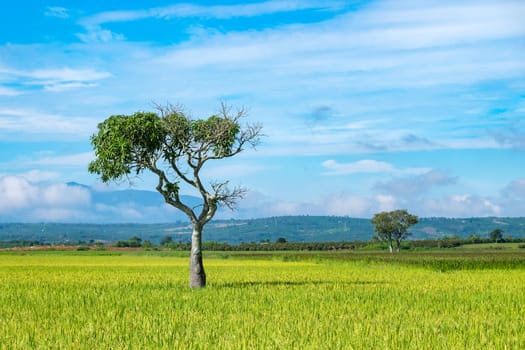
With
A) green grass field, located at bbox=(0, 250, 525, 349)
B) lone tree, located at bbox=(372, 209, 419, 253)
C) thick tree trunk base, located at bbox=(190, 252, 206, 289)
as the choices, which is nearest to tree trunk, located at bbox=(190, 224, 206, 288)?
thick tree trunk base, located at bbox=(190, 252, 206, 289)

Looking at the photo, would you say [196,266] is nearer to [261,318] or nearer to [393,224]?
[261,318]

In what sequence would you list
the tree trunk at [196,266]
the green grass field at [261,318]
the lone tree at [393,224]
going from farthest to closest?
the lone tree at [393,224] < the tree trunk at [196,266] < the green grass field at [261,318]

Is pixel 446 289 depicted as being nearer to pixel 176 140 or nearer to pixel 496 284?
pixel 496 284

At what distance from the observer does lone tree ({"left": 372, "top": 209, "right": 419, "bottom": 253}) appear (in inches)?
5463

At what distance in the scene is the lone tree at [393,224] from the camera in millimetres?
138762

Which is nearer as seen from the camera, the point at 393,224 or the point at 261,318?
the point at 261,318

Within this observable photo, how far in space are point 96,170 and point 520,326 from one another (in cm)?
1878

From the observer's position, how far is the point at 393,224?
13862 cm

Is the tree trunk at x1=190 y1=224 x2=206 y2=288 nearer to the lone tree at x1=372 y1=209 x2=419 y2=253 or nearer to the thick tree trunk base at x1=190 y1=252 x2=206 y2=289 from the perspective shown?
the thick tree trunk base at x1=190 y1=252 x2=206 y2=289

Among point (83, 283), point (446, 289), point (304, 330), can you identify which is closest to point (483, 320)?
point (304, 330)

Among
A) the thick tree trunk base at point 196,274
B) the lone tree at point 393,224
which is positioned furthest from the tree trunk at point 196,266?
the lone tree at point 393,224

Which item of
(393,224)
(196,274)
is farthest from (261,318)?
(393,224)

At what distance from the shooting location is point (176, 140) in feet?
103

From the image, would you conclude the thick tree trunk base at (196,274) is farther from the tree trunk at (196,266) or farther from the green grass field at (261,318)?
the green grass field at (261,318)
